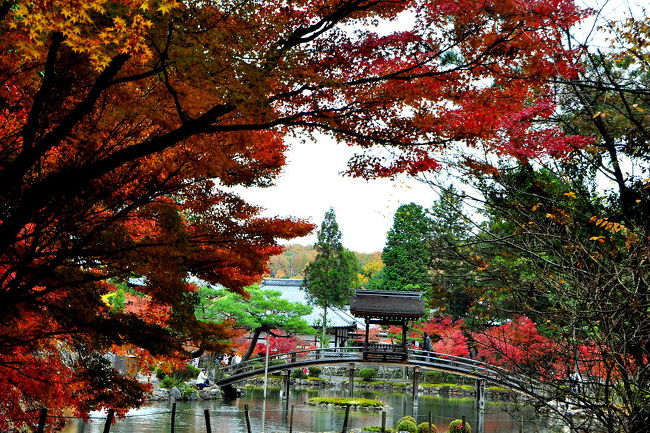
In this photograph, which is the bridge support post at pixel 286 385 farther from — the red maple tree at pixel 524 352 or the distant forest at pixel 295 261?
the distant forest at pixel 295 261

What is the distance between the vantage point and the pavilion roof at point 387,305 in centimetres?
2756

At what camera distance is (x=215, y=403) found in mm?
26312

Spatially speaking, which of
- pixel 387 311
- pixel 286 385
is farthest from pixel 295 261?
pixel 387 311

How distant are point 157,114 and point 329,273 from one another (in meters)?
32.6

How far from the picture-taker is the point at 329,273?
38125mm

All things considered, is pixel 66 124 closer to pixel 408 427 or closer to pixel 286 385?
pixel 408 427

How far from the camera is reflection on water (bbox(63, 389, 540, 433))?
60.3 feet

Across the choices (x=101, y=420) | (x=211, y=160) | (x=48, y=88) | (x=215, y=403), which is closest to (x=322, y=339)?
(x=215, y=403)

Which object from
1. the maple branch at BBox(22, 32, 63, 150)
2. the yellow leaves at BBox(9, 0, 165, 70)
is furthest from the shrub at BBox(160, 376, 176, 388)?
the yellow leaves at BBox(9, 0, 165, 70)

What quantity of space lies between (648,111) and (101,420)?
17.9 m

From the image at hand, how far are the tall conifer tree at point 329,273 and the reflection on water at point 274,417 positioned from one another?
7.97 metres

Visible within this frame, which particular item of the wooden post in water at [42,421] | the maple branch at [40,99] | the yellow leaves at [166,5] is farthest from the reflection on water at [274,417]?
the yellow leaves at [166,5]

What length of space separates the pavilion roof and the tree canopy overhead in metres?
19.3

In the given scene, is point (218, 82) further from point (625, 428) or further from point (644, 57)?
point (625, 428)
